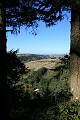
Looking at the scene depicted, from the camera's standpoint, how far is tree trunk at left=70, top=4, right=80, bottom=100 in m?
10.9

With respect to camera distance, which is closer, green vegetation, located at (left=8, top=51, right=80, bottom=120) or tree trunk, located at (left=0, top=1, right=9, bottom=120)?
green vegetation, located at (left=8, top=51, right=80, bottom=120)

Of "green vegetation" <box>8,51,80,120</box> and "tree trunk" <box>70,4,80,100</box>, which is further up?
"tree trunk" <box>70,4,80,100</box>

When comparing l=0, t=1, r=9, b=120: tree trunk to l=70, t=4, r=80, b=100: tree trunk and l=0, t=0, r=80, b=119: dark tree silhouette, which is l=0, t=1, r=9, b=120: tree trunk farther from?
l=70, t=4, r=80, b=100: tree trunk

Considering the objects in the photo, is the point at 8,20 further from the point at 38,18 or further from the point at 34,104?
the point at 34,104

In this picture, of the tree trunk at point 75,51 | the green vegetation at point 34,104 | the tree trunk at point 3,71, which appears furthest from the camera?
the tree trunk at point 75,51

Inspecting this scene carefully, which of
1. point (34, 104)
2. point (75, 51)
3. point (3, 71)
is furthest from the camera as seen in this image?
point (34, 104)

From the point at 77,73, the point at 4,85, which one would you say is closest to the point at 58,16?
the point at 77,73

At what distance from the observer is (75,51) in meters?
11.0

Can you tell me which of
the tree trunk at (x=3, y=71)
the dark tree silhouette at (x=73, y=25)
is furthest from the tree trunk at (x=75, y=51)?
the tree trunk at (x=3, y=71)

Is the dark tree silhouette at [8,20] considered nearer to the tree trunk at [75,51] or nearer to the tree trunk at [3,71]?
the tree trunk at [3,71]

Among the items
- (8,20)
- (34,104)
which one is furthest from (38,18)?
(34,104)

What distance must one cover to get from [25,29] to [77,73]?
2.89 meters

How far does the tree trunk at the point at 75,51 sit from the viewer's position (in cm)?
1093

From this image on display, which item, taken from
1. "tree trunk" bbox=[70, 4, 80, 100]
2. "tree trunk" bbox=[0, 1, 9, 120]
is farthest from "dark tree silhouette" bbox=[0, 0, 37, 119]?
"tree trunk" bbox=[70, 4, 80, 100]
